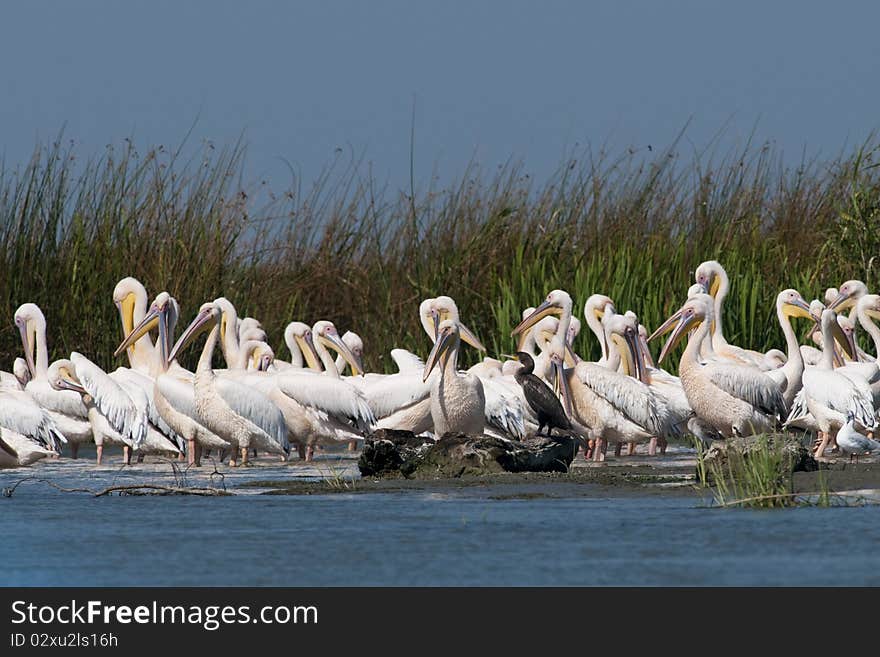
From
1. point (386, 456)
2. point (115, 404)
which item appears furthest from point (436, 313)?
point (386, 456)

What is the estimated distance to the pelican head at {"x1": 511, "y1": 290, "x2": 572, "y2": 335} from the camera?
48.9ft

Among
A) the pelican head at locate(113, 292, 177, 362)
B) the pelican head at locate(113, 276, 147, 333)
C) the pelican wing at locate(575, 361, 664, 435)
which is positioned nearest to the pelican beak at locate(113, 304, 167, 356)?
the pelican head at locate(113, 292, 177, 362)

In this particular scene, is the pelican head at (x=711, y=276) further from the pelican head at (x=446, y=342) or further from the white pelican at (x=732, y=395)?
the pelican head at (x=446, y=342)

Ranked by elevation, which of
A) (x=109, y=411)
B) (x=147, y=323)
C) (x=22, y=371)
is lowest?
(x=109, y=411)

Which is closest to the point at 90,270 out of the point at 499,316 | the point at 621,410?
the point at 499,316

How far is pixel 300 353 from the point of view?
1570 centimetres

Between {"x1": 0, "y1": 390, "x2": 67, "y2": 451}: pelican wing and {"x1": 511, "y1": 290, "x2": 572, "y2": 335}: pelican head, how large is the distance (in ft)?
13.3

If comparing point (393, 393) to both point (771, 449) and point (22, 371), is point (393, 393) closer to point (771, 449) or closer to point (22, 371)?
point (22, 371)

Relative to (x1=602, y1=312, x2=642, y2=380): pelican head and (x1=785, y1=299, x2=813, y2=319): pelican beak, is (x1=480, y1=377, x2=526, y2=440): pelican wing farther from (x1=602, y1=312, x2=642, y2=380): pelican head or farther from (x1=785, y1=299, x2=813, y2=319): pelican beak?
(x1=785, y1=299, x2=813, y2=319): pelican beak

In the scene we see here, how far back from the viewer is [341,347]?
15328 millimetres

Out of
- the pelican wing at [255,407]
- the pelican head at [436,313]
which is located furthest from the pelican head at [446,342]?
the pelican head at [436,313]

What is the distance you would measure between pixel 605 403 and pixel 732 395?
1.30 meters

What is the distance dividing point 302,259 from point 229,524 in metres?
9.89
